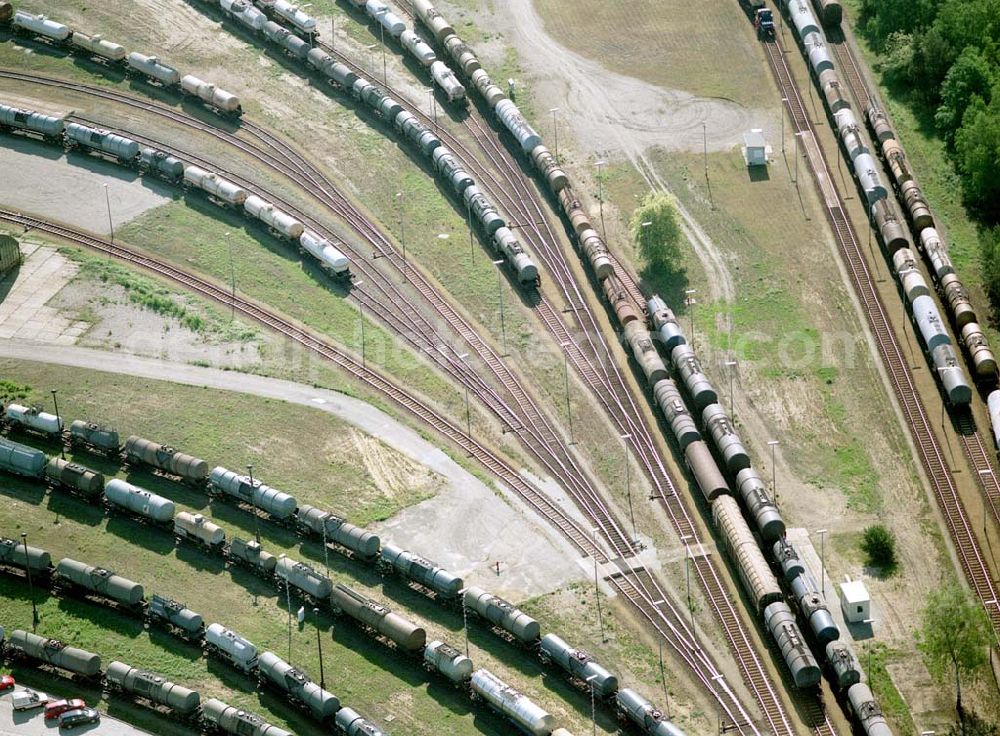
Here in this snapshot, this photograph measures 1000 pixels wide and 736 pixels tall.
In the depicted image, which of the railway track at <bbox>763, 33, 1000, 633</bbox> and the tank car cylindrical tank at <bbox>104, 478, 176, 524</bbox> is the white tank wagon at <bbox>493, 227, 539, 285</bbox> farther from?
the tank car cylindrical tank at <bbox>104, 478, 176, 524</bbox>

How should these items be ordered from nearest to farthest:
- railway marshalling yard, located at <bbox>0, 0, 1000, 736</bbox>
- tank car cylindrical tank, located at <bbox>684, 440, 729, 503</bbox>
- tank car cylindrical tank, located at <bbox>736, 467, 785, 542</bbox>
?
1. railway marshalling yard, located at <bbox>0, 0, 1000, 736</bbox>
2. tank car cylindrical tank, located at <bbox>736, 467, 785, 542</bbox>
3. tank car cylindrical tank, located at <bbox>684, 440, 729, 503</bbox>

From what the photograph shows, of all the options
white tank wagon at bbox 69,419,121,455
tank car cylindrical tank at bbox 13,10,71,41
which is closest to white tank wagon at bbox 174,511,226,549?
white tank wagon at bbox 69,419,121,455

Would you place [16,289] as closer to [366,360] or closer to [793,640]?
[366,360]

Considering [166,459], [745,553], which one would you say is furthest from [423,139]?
[745,553]

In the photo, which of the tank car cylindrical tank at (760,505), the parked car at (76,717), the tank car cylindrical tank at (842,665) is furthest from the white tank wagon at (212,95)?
the tank car cylindrical tank at (842,665)

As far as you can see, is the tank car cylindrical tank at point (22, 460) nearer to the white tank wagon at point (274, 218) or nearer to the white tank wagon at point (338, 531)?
the white tank wagon at point (338, 531)

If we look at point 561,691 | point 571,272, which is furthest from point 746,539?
point 571,272
